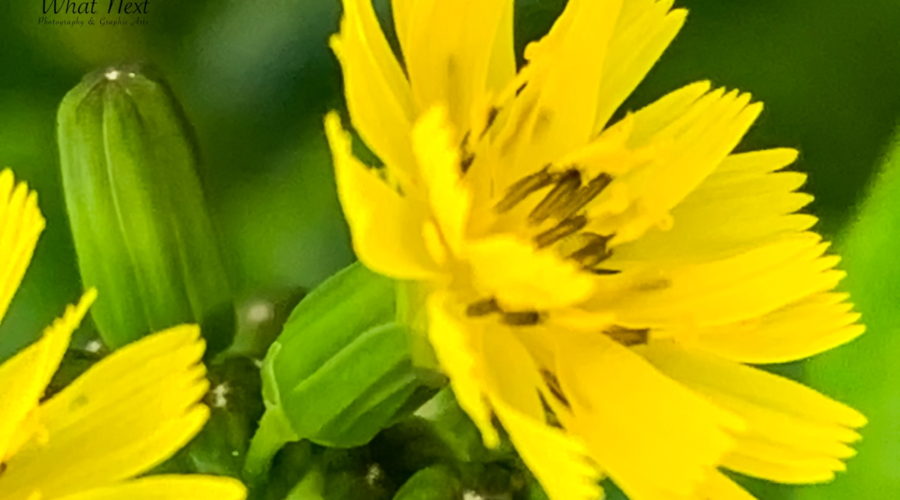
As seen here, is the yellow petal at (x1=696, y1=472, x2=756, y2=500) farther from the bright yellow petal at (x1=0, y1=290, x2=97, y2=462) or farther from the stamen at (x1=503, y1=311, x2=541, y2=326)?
the bright yellow petal at (x1=0, y1=290, x2=97, y2=462)

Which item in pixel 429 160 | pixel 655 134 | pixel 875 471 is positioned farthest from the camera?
pixel 875 471

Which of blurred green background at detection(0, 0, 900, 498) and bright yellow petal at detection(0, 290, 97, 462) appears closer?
bright yellow petal at detection(0, 290, 97, 462)

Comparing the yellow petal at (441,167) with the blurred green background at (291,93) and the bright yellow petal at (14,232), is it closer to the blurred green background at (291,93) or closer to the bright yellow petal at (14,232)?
the bright yellow petal at (14,232)

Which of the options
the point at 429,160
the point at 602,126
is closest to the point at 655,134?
the point at 602,126

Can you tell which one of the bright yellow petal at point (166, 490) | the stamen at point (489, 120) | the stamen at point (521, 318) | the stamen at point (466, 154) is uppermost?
the stamen at point (489, 120)

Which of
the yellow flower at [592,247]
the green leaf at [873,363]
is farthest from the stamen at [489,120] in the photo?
the green leaf at [873,363]

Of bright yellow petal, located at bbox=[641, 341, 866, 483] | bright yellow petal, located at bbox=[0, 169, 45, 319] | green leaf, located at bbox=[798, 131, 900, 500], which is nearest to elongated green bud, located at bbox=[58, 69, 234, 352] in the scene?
bright yellow petal, located at bbox=[0, 169, 45, 319]

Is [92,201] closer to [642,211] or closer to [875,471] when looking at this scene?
[642,211]
